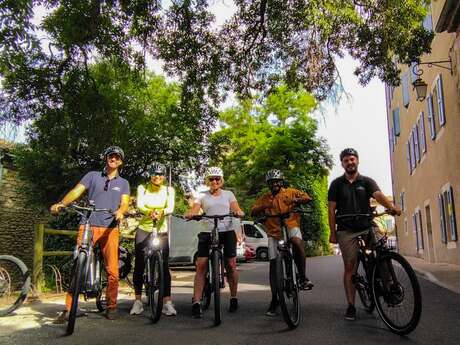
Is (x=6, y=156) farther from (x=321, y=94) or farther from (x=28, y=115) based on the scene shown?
(x=321, y=94)

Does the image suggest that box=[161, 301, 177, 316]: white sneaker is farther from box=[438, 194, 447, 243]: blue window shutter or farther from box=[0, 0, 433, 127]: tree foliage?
box=[438, 194, 447, 243]: blue window shutter

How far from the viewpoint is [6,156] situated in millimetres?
22938

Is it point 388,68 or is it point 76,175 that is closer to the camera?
point 388,68

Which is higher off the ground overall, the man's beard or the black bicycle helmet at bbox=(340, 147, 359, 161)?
the black bicycle helmet at bbox=(340, 147, 359, 161)

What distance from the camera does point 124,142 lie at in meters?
14.9

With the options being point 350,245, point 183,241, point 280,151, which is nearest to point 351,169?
point 350,245

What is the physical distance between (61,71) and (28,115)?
139 cm

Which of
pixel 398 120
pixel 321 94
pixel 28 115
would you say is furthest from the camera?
pixel 398 120

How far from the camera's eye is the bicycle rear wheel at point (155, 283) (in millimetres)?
5816

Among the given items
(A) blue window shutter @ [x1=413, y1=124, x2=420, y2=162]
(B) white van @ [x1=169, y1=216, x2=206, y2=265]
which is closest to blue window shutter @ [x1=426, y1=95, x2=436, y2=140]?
(A) blue window shutter @ [x1=413, y1=124, x2=420, y2=162]

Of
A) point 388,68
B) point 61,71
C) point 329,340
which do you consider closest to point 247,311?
point 329,340

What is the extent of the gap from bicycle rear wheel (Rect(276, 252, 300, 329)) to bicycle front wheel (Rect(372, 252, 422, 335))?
2.67 feet

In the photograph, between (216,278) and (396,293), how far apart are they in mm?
1916

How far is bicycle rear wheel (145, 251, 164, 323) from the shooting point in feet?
19.1
